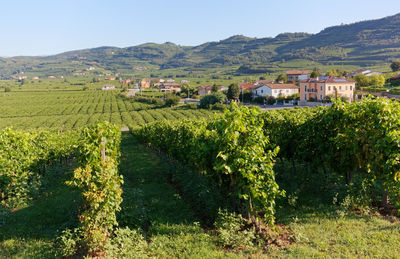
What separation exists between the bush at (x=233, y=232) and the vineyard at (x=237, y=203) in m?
0.04

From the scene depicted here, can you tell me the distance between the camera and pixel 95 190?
8438 millimetres

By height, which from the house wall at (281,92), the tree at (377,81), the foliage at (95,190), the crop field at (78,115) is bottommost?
the crop field at (78,115)

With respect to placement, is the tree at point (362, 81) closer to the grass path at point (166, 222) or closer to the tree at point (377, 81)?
the tree at point (377, 81)

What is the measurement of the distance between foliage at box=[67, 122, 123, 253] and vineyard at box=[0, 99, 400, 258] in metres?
0.04

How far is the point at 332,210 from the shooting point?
10594 mm

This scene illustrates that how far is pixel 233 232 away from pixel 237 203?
97.8 inches

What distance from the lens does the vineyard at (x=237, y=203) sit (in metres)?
8.43

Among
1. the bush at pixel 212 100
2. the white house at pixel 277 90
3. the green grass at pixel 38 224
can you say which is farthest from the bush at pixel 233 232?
the white house at pixel 277 90

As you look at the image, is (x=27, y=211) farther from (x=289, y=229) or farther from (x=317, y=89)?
(x=317, y=89)

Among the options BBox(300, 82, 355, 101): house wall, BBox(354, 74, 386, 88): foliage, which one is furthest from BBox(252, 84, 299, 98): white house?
BBox(354, 74, 386, 88): foliage

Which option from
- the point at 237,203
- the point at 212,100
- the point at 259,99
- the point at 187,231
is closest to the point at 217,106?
the point at 212,100

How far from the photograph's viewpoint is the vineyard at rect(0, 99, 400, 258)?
8430 mm

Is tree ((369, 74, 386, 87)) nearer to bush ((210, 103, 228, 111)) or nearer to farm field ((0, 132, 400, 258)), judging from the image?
bush ((210, 103, 228, 111))

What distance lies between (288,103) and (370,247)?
73.9 meters
